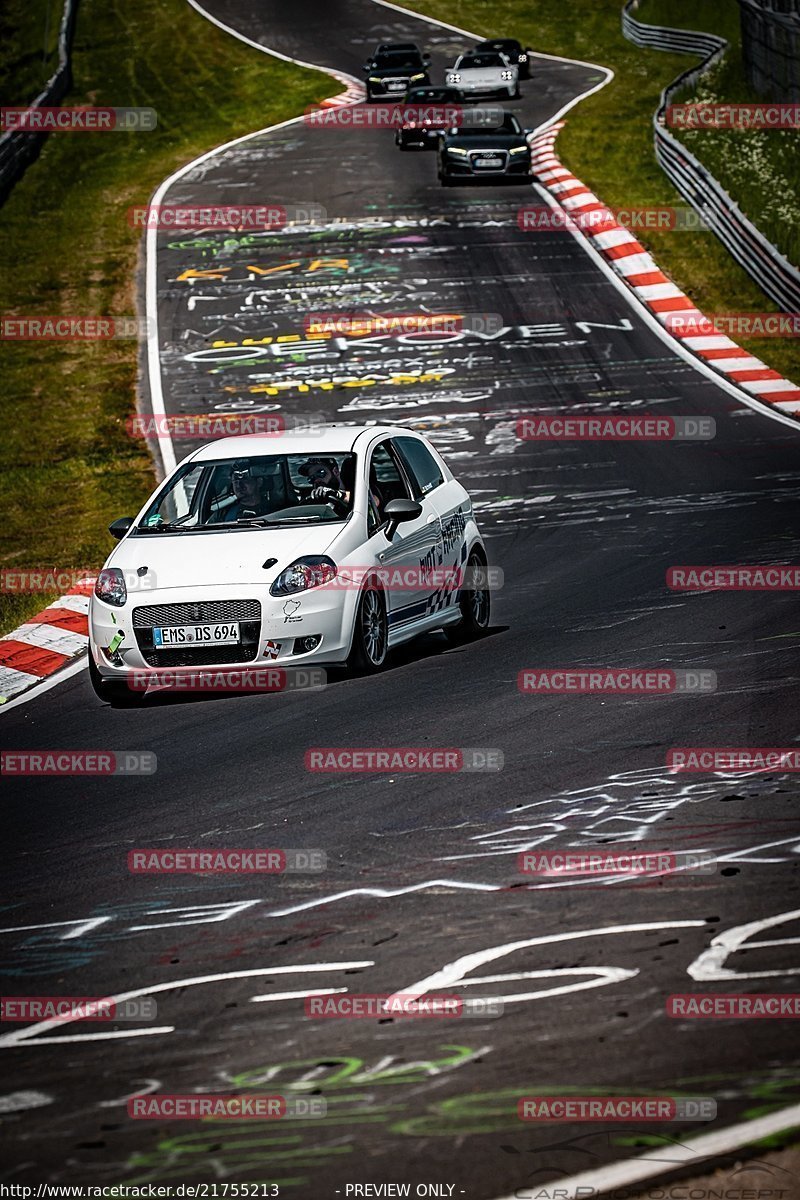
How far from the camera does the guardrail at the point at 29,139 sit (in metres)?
35.6

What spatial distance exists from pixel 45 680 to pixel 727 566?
509cm

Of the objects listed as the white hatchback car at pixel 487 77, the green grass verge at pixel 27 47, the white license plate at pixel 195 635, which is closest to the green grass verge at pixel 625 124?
the white hatchback car at pixel 487 77

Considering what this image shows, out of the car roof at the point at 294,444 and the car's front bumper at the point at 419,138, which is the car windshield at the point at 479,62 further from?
the car roof at the point at 294,444

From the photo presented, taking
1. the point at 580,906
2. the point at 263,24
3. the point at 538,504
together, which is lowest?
the point at 538,504

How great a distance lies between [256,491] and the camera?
1136 centimetres

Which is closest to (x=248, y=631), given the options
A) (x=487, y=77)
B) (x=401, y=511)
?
(x=401, y=511)

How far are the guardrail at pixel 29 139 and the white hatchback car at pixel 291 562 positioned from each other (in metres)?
25.6

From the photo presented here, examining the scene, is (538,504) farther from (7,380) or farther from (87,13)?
(87,13)

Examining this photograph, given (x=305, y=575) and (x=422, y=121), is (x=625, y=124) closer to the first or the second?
(x=422, y=121)

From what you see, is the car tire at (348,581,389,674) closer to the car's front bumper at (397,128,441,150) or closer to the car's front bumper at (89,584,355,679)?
the car's front bumper at (89,584,355,679)

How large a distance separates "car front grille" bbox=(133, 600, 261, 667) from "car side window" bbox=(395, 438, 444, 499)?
2088mm

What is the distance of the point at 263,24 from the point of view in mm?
57156

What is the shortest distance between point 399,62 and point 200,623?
3799 cm

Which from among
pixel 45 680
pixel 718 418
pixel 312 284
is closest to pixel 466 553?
pixel 45 680
